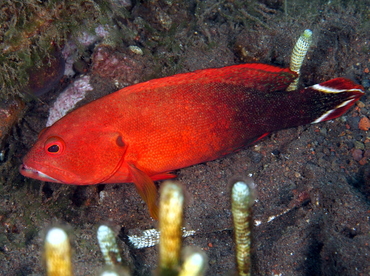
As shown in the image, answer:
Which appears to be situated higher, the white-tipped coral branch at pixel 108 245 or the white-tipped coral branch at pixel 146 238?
the white-tipped coral branch at pixel 108 245

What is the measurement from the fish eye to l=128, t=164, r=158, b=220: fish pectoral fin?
2.77ft

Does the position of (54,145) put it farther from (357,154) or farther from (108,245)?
(357,154)

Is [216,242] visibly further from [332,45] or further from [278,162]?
[332,45]

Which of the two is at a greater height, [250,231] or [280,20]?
[280,20]

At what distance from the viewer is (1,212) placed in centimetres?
333

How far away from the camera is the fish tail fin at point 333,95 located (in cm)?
359

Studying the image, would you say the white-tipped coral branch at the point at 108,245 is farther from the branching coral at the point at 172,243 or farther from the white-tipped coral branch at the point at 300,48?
the white-tipped coral branch at the point at 300,48

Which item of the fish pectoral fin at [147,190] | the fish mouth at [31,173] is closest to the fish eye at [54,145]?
the fish mouth at [31,173]

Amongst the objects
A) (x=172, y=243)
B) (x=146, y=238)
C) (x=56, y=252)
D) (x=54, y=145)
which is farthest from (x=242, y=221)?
(x=54, y=145)

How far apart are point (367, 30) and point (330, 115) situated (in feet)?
6.86

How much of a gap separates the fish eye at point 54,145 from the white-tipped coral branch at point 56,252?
1.63m

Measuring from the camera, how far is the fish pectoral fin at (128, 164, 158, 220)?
118 inches

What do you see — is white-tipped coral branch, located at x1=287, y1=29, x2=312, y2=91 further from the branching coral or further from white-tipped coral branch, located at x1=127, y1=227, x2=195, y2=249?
white-tipped coral branch, located at x1=127, y1=227, x2=195, y2=249

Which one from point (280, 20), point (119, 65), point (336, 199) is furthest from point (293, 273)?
point (280, 20)
